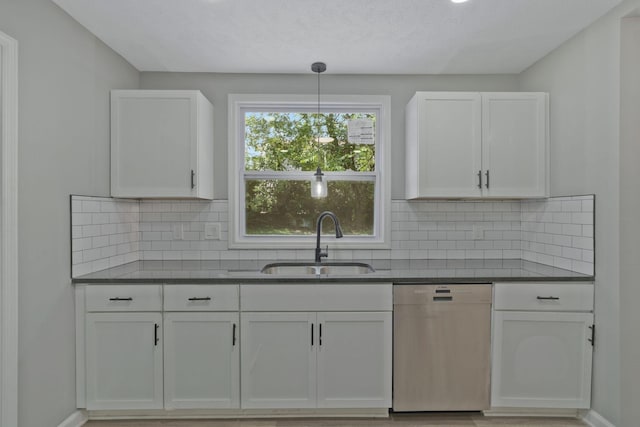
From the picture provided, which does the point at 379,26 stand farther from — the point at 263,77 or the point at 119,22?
the point at 119,22

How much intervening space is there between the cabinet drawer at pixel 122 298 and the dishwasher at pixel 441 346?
146 cm

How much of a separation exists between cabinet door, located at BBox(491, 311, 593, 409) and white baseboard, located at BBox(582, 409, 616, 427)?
0.06m

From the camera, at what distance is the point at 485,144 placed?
266cm

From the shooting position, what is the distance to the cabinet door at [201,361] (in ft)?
7.48

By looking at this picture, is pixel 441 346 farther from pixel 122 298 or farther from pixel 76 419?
pixel 76 419

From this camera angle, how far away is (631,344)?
6.92 ft

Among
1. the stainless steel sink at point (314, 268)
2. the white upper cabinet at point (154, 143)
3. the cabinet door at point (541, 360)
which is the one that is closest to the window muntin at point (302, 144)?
the white upper cabinet at point (154, 143)

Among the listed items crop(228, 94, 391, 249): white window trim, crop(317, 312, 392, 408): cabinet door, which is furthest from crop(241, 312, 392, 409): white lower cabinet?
crop(228, 94, 391, 249): white window trim

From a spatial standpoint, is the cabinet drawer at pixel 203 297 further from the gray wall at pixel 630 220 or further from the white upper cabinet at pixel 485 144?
the gray wall at pixel 630 220

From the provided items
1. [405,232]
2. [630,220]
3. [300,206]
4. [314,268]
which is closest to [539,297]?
[630,220]

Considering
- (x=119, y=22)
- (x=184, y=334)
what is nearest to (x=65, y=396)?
(x=184, y=334)

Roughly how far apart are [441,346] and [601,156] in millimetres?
1445

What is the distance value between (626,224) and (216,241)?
266 cm

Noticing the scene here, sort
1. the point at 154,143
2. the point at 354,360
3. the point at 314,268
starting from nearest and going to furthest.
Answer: the point at 354,360 < the point at 154,143 < the point at 314,268
